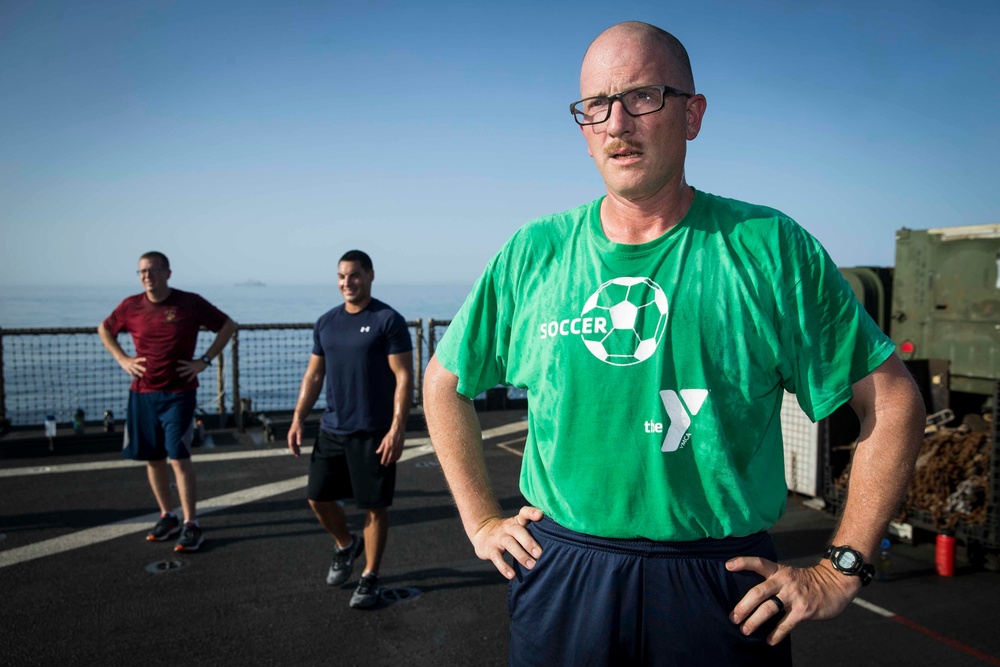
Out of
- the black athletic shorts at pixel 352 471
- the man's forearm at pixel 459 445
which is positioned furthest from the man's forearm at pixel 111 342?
the man's forearm at pixel 459 445

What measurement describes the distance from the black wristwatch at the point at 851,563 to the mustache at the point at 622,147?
103 centimetres

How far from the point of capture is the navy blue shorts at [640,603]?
160 cm

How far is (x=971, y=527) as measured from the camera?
517 centimetres

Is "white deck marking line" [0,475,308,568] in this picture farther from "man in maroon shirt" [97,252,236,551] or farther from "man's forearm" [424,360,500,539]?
"man's forearm" [424,360,500,539]

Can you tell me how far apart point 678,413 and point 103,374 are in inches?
437

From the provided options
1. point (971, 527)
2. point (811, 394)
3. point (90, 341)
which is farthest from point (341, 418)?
point (90, 341)

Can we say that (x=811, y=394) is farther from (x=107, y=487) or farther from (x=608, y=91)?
(x=107, y=487)

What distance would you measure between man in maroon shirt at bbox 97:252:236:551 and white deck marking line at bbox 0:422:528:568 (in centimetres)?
44

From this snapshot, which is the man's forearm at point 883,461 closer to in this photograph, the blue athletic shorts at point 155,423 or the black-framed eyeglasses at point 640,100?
the black-framed eyeglasses at point 640,100

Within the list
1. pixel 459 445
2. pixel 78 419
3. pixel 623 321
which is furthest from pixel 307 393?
pixel 78 419

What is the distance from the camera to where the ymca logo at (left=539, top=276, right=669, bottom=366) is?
165 centimetres

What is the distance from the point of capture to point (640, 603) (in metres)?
1.66

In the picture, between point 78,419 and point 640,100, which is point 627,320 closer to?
point 640,100

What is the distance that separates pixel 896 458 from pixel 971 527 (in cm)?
460
